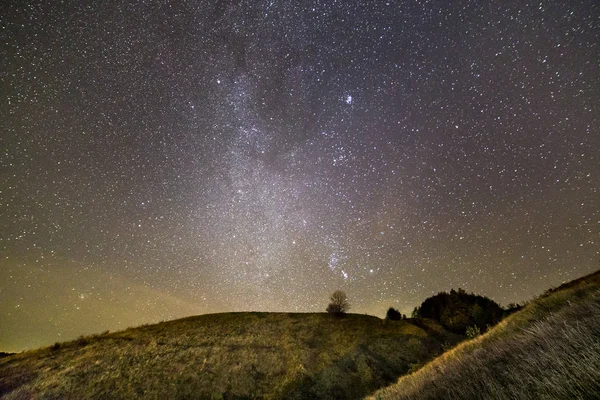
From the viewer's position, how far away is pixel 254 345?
73.7 feet

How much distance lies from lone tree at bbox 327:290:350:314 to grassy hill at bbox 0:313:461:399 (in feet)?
11.2

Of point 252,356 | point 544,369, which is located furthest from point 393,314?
→ point 544,369

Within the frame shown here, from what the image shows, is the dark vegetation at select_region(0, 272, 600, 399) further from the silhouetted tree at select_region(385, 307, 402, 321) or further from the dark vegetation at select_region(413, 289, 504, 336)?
the silhouetted tree at select_region(385, 307, 402, 321)

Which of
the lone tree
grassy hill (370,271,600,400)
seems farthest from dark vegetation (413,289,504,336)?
grassy hill (370,271,600,400)

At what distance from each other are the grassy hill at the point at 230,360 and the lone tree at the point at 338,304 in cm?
341

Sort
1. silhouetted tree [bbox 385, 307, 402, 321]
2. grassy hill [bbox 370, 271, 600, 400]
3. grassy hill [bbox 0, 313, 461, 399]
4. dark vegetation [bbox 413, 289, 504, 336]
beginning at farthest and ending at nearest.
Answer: silhouetted tree [bbox 385, 307, 402, 321]
dark vegetation [bbox 413, 289, 504, 336]
grassy hill [bbox 0, 313, 461, 399]
grassy hill [bbox 370, 271, 600, 400]

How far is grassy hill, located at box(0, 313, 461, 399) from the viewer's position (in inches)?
707

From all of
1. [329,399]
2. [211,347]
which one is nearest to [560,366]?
[329,399]

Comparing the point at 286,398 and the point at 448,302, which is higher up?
the point at 448,302

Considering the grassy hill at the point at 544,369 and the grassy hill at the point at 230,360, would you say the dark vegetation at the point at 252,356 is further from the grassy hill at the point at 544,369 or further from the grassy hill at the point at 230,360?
the grassy hill at the point at 544,369

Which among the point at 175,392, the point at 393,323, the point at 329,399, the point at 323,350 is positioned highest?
the point at 393,323

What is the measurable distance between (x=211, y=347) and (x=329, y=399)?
428 inches

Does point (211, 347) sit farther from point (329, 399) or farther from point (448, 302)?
point (448, 302)

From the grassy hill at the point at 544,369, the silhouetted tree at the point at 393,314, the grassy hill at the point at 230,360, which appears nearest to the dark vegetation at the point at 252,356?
the grassy hill at the point at 230,360
